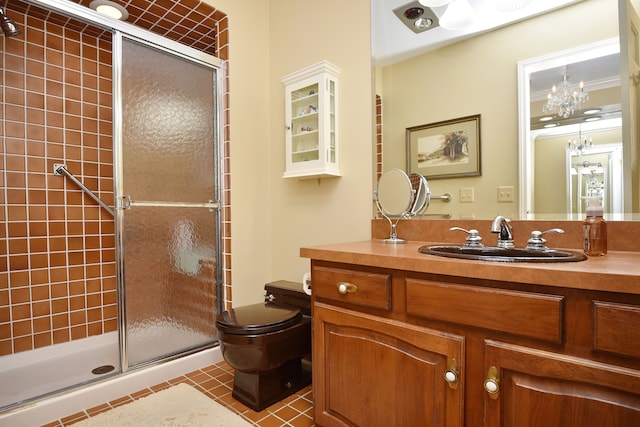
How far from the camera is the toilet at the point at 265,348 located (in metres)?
1.57

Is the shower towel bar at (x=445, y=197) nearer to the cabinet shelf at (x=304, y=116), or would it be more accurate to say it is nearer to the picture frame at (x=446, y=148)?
the picture frame at (x=446, y=148)

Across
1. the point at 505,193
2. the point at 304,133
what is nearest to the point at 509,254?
the point at 505,193

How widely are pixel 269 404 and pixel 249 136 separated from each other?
169 cm

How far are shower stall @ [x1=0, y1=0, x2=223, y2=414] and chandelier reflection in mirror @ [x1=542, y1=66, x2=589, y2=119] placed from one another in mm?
1901

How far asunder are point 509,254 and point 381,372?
25.0 inches

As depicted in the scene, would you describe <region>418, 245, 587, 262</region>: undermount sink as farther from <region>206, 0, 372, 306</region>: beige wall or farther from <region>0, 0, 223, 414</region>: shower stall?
<region>0, 0, 223, 414</region>: shower stall

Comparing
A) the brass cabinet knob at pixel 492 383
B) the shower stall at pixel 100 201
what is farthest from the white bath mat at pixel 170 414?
the brass cabinet knob at pixel 492 383

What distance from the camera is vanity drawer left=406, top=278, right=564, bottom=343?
0.84 metres

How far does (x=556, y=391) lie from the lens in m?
0.85

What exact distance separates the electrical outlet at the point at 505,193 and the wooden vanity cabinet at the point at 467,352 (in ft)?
2.25

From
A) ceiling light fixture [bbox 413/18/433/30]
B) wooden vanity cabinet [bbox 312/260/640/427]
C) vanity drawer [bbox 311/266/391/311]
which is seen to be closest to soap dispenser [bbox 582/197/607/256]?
wooden vanity cabinet [bbox 312/260/640/427]

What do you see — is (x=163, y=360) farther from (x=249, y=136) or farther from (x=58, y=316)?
(x=249, y=136)

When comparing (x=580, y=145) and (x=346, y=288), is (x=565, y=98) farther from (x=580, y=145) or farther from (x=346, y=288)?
(x=346, y=288)

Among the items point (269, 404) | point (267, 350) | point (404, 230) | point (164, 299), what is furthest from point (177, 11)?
point (269, 404)
